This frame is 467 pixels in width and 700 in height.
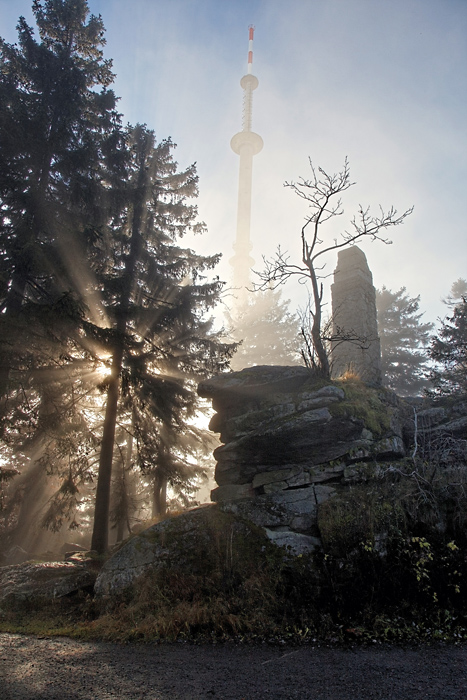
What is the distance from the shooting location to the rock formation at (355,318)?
11867 mm

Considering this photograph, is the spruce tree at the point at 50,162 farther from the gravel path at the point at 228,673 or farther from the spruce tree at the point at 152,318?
the gravel path at the point at 228,673

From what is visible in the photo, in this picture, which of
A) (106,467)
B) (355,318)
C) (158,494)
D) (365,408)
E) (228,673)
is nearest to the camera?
(228,673)

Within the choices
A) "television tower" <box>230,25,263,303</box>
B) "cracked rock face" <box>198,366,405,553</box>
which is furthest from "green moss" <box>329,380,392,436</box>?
"television tower" <box>230,25,263,303</box>

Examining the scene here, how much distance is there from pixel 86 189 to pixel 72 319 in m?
4.32

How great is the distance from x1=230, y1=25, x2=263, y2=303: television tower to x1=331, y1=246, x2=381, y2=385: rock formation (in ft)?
180

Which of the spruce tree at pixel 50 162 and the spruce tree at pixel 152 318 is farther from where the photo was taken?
the spruce tree at pixel 152 318

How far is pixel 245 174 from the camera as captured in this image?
80.8 m

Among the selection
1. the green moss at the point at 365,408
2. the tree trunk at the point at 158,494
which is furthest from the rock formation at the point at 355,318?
the tree trunk at the point at 158,494

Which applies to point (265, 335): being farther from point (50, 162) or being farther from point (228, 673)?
point (228, 673)

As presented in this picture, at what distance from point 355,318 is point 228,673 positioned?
33.2ft

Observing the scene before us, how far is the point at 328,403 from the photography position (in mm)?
8594

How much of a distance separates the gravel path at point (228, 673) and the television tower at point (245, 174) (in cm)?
6478

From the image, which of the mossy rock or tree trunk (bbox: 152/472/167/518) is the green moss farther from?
tree trunk (bbox: 152/472/167/518)

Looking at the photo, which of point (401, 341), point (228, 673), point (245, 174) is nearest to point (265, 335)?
point (401, 341)
